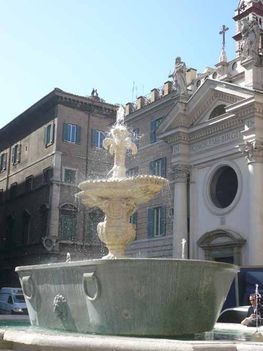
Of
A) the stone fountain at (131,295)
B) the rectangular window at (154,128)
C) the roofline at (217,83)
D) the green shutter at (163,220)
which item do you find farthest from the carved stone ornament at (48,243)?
the stone fountain at (131,295)

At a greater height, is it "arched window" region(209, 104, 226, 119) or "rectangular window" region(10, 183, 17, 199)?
"arched window" region(209, 104, 226, 119)

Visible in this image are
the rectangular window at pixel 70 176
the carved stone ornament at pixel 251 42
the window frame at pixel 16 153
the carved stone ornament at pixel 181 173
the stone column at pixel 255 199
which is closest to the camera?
the stone column at pixel 255 199

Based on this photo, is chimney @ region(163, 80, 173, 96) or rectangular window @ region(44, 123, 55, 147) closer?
chimney @ region(163, 80, 173, 96)

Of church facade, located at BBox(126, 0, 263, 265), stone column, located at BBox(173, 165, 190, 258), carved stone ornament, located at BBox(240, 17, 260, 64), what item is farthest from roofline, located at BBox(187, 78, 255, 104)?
stone column, located at BBox(173, 165, 190, 258)

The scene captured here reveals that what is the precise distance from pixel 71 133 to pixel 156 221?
12.1 m

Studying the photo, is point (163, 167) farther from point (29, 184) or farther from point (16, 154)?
point (16, 154)

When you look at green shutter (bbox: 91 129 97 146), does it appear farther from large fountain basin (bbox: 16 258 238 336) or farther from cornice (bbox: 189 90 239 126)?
large fountain basin (bbox: 16 258 238 336)

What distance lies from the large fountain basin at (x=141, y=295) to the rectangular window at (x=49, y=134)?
100 ft

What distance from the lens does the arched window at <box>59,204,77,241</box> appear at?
128 ft

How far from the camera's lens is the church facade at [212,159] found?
25797 mm

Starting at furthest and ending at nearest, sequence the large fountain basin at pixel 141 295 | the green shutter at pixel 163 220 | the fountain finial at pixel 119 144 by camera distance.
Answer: the green shutter at pixel 163 220, the fountain finial at pixel 119 144, the large fountain basin at pixel 141 295

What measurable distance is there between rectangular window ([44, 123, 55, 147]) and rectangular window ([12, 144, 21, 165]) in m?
5.75

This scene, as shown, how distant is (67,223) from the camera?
3916 centimetres

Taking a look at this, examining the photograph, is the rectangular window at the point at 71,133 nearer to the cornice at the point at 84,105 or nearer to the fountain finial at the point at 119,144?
the cornice at the point at 84,105
